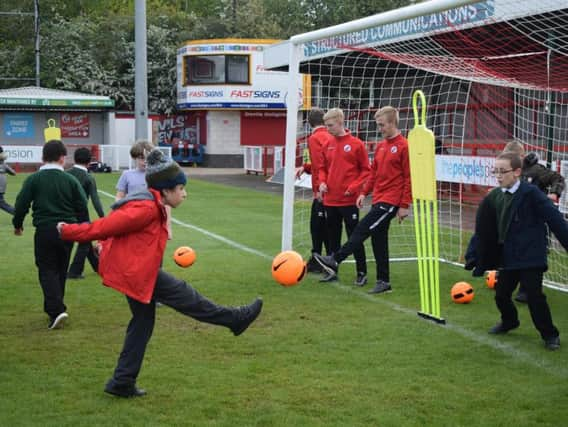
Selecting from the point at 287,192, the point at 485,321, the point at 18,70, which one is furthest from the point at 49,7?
the point at 485,321

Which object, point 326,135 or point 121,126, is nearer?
point 326,135

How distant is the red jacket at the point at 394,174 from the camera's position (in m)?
9.45

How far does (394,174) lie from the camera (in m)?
9.48

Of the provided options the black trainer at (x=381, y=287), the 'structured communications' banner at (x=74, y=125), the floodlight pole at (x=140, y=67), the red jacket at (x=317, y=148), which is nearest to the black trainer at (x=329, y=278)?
the black trainer at (x=381, y=287)

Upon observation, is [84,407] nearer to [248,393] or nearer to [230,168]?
[248,393]

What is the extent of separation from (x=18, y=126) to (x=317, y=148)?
1254 inches

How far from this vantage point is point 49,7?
186ft

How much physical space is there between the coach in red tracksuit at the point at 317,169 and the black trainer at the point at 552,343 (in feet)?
12.5

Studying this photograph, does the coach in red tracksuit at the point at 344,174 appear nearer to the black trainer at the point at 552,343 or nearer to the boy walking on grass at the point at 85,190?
the boy walking on grass at the point at 85,190

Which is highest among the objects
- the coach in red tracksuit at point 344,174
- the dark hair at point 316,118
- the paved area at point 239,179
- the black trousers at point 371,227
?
the dark hair at point 316,118

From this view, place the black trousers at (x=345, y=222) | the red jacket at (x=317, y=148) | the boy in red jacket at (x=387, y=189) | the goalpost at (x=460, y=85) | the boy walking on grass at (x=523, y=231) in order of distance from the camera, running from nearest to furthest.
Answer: the boy walking on grass at (x=523, y=231) → the boy in red jacket at (x=387, y=189) → the black trousers at (x=345, y=222) → the red jacket at (x=317, y=148) → the goalpost at (x=460, y=85)

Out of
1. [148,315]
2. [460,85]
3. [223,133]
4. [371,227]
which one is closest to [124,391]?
[148,315]

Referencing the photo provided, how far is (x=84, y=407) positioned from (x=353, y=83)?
1333 cm

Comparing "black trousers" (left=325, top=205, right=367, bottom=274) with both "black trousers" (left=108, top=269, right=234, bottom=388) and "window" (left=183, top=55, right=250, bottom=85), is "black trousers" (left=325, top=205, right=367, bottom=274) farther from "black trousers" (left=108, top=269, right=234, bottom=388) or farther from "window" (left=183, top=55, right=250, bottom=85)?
"window" (left=183, top=55, right=250, bottom=85)
